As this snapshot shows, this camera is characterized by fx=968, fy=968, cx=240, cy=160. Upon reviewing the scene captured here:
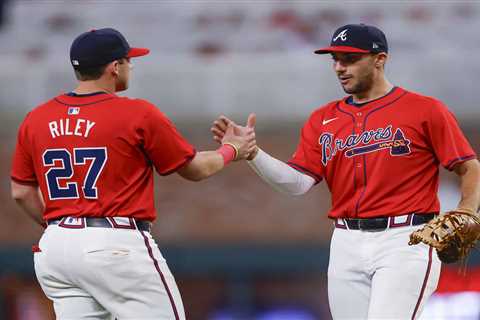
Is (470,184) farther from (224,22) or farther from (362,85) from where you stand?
(224,22)

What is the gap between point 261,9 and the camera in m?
11.6

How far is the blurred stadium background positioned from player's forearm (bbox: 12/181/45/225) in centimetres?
515

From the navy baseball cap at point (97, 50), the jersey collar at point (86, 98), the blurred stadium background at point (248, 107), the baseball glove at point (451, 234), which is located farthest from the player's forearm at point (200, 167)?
the blurred stadium background at point (248, 107)

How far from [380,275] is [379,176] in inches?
18.4

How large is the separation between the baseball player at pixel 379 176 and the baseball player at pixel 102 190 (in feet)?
2.35

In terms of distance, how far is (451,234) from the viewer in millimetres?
4055

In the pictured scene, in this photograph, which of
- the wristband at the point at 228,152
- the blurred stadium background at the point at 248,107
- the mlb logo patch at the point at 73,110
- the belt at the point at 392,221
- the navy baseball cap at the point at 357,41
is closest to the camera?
the mlb logo patch at the point at 73,110

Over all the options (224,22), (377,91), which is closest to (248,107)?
(224,22)

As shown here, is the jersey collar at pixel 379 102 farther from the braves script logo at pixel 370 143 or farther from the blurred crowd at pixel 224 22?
the blurred crowd at pixel 224 22

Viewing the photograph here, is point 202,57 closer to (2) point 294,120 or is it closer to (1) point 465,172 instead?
(2) point 294,120

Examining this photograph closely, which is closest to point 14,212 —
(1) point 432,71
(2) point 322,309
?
(2) point 322,309

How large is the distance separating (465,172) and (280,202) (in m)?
5.43

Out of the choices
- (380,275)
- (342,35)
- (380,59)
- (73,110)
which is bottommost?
(380,275)

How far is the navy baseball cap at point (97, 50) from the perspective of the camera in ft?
13.5
